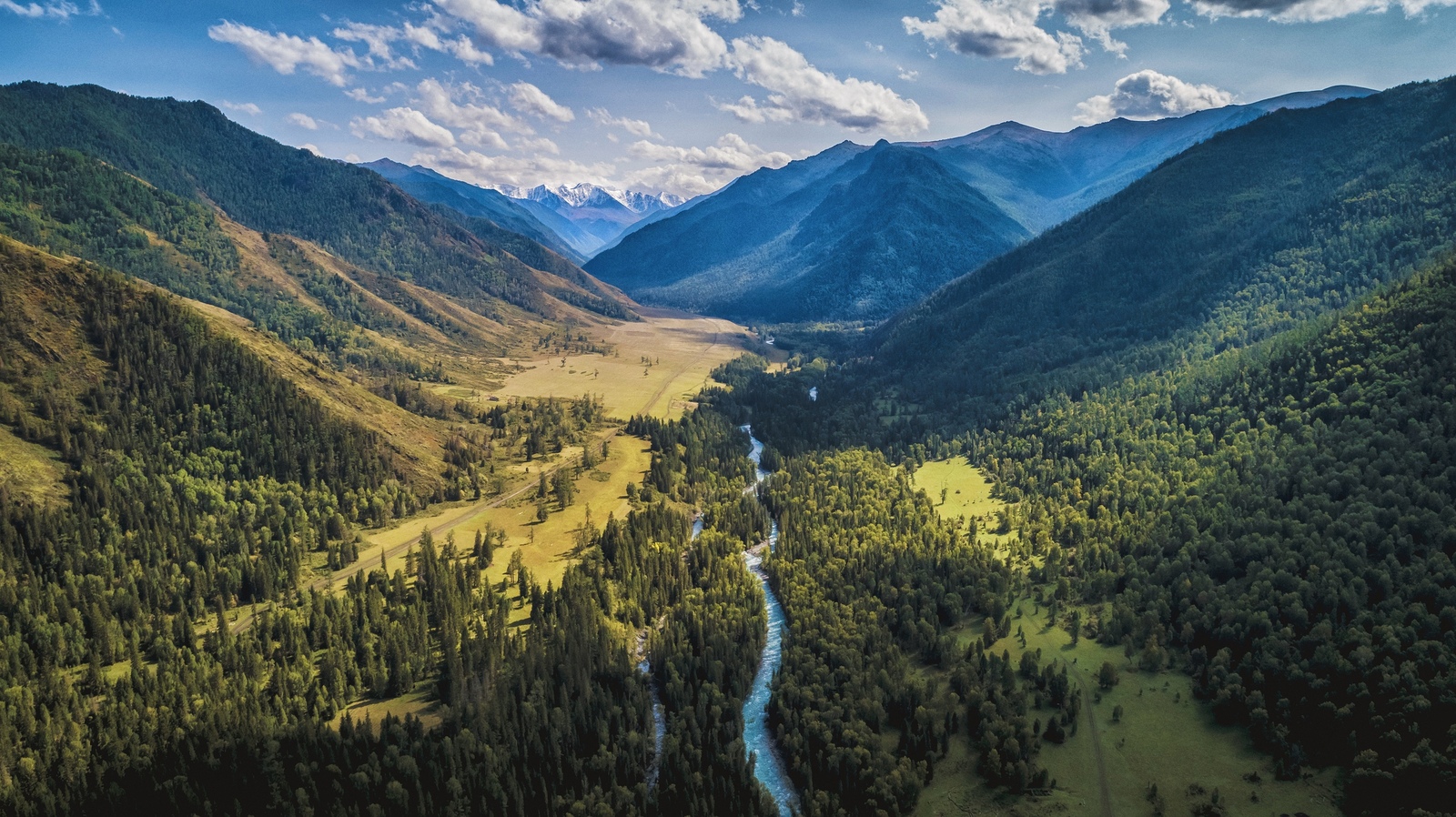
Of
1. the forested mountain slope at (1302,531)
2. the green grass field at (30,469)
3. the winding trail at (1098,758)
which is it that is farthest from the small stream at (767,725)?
the green grass field at (30,469)

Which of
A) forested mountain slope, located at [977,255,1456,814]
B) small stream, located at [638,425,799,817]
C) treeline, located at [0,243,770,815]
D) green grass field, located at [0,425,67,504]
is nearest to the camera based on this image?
treeline, located at [0,243,770,815]

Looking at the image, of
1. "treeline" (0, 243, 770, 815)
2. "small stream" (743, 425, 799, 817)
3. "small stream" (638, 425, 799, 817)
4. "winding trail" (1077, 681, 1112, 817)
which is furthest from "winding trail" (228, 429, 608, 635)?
"winding trail" (1077, 681, 1112, 817)

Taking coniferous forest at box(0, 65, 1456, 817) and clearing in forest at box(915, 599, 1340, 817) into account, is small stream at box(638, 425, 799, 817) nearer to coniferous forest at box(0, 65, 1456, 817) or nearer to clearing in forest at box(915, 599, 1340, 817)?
coniferous forest at box(0, 65, 1456, 817)

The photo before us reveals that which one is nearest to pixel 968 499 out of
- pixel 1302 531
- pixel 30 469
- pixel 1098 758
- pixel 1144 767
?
pixel 1302 531

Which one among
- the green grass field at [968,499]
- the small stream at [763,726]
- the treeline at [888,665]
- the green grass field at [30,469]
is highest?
the green grass field at [30,469]

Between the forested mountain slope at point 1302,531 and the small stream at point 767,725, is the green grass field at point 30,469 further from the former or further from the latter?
the forested mountain slope at point 1302,531

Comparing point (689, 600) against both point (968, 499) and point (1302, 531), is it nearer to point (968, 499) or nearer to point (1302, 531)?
point (968, 499)

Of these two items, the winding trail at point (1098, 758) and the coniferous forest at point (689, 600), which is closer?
the winding trail at point (1098, 758)

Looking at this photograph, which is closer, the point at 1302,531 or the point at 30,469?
the point at 1302,531
